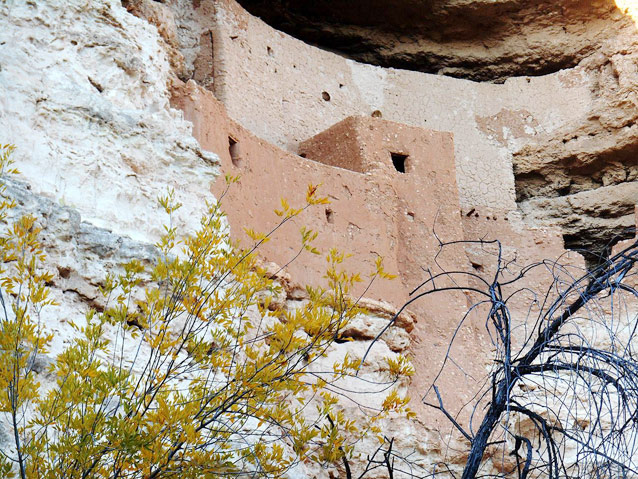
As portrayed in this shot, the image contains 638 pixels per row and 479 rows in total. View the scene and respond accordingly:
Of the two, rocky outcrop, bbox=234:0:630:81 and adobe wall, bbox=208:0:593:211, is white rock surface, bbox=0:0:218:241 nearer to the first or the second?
adobe wall, bbox=208:0:593:211

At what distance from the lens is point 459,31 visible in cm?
1442

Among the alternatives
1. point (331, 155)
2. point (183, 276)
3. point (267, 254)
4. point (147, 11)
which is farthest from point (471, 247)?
point (183, 276)

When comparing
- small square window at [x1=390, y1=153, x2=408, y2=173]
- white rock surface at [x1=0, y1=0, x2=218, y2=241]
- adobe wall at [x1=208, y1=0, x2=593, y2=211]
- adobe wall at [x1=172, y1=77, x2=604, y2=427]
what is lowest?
white rock surface at [x1=0, y1=0, x2=218, y2=241]

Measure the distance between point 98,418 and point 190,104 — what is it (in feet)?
14.4

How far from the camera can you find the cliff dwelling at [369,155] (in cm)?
605

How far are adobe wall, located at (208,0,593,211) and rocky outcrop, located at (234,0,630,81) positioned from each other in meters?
0.86

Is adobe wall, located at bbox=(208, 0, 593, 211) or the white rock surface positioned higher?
adobe wall, located at bbox=(208, 0, 593, 211)

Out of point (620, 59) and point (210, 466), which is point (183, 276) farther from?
point (620, 59)

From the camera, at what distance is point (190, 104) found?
25.6 feet

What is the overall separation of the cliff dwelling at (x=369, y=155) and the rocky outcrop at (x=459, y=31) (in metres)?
0.03

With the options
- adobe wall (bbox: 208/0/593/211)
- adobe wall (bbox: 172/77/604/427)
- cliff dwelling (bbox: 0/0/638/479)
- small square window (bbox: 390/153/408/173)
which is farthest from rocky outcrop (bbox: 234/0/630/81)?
small square window (bbox: 390/153/408/173)

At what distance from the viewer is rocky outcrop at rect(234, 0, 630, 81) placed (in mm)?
13867

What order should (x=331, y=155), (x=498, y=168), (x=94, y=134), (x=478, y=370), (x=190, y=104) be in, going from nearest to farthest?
(x=94, y=134) → (x=190, y=104) → (x=478, y=370) → (x=331, y=155) → (x=498, y=168)

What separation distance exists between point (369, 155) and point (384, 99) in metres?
3.33
